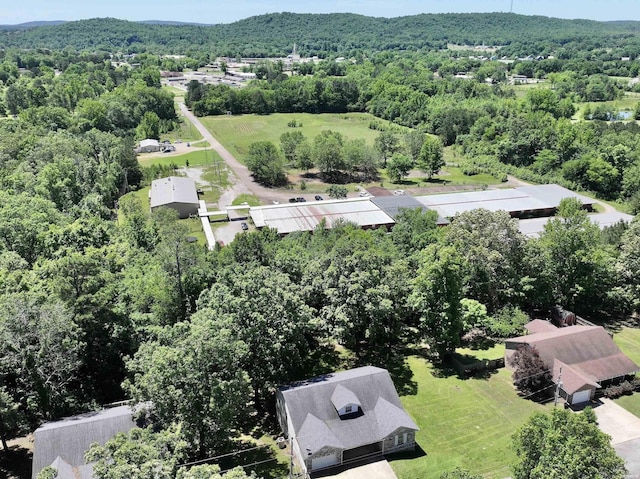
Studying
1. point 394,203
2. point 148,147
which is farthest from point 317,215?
point 148,147

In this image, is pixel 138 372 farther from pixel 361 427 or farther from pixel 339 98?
pixel 339 98

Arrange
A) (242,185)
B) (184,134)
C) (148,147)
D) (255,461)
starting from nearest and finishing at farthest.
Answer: (255,461)
(242,185)
(148,147)
(184,134)

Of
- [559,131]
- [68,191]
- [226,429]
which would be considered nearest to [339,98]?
[559,131]

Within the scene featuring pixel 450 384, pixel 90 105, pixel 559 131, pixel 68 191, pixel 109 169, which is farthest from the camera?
pixel 90 105

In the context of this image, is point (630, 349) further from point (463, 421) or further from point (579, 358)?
point (463, 421)

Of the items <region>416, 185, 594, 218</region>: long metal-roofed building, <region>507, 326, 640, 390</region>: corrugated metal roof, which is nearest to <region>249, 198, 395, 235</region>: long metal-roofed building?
<region>416, 185, 594, 218</region>: long metal-roofed building
